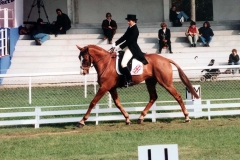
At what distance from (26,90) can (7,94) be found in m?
1.04

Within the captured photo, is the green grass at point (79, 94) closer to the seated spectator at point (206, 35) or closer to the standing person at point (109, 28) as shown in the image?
the standing person at point (109, 28)

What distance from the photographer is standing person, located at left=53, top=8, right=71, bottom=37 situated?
26.4 metres

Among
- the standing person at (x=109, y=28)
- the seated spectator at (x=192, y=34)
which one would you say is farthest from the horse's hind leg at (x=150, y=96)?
the seated spectator at (x=192, y=34)

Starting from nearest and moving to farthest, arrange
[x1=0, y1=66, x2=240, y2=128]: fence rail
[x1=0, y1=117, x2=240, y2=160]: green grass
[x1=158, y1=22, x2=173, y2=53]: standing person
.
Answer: [x1=0, y1=117, x2=240, y2=160]: green grass → [x1=0, y1=66, x2=240, y2=128]: fence rail → [x1=158, y1=22, x2=173, y2=53]: standing person

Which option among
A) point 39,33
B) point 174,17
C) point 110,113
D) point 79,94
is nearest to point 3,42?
point 39,33

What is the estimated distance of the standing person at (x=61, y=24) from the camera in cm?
2636

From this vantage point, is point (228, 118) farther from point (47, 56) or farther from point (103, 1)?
point (103, 1)

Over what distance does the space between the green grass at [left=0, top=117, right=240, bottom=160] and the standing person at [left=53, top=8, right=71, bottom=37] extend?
1356 cm

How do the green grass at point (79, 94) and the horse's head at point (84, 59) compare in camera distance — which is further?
the green grass at point (79, 94)

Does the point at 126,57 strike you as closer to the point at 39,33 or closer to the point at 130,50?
the point at 130,50

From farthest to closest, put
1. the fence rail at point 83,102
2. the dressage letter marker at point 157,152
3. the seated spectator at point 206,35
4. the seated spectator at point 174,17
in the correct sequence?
the seated spectator at point 174,17, the seated spectator at point 206,35, the fence rail at point 83,102, the dressage letter marker at point 157,152

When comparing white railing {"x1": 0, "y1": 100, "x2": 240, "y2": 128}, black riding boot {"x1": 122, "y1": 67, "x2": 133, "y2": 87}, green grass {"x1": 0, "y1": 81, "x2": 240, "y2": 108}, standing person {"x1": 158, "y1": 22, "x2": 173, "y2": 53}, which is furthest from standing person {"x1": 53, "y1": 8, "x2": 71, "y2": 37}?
black riding boot {"x1": 122, "y1": 67, "x2": 133, "y2": 87}

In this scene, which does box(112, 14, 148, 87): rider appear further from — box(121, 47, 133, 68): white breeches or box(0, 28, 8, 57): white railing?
box(0, 28, 8, 57): white railing

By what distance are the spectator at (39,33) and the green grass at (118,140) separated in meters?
12.8
